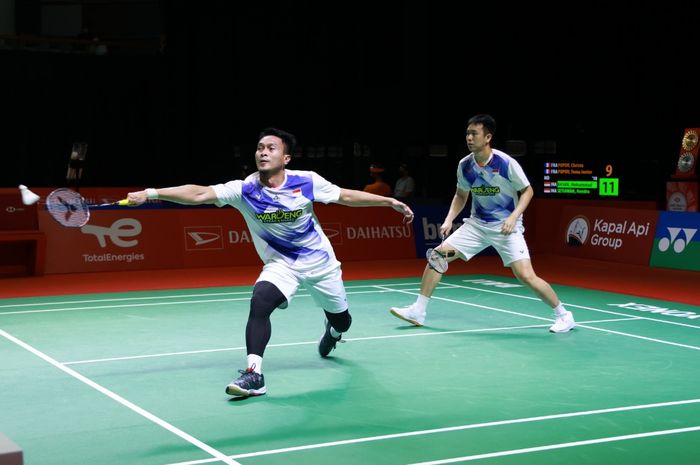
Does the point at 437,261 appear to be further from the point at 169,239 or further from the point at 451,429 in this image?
the point at 169,239

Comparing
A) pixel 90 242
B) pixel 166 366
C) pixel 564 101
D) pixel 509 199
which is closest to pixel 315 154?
pixel 564 101

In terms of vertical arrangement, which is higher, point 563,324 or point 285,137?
point 285,137

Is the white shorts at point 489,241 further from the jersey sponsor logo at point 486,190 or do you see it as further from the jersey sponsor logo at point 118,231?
the jersey sponsor logo at point 118,231

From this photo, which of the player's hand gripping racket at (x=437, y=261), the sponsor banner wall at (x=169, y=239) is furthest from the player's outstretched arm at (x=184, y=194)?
the sponsor banner wall at (x=169, y=239)

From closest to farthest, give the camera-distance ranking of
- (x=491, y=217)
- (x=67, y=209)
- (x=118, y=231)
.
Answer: (x=67, y=209) < (x=491, y=217) < (x=118, y=231)

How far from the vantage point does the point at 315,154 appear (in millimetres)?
26828

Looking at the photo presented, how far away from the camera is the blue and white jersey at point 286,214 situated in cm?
755

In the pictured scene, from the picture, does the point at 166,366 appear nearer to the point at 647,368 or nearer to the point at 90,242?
the point at 647,368

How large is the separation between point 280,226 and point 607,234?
35.9 ft

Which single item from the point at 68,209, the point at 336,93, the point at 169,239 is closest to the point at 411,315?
the point at 68,209

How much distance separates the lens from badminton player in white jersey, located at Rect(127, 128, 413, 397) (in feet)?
24.2

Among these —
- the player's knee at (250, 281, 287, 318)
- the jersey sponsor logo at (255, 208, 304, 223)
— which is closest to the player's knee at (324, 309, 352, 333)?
the player's knee at (250, 281, 287, 318)

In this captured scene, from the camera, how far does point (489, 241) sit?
10.2m

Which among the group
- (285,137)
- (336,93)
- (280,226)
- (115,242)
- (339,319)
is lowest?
(115,242)
